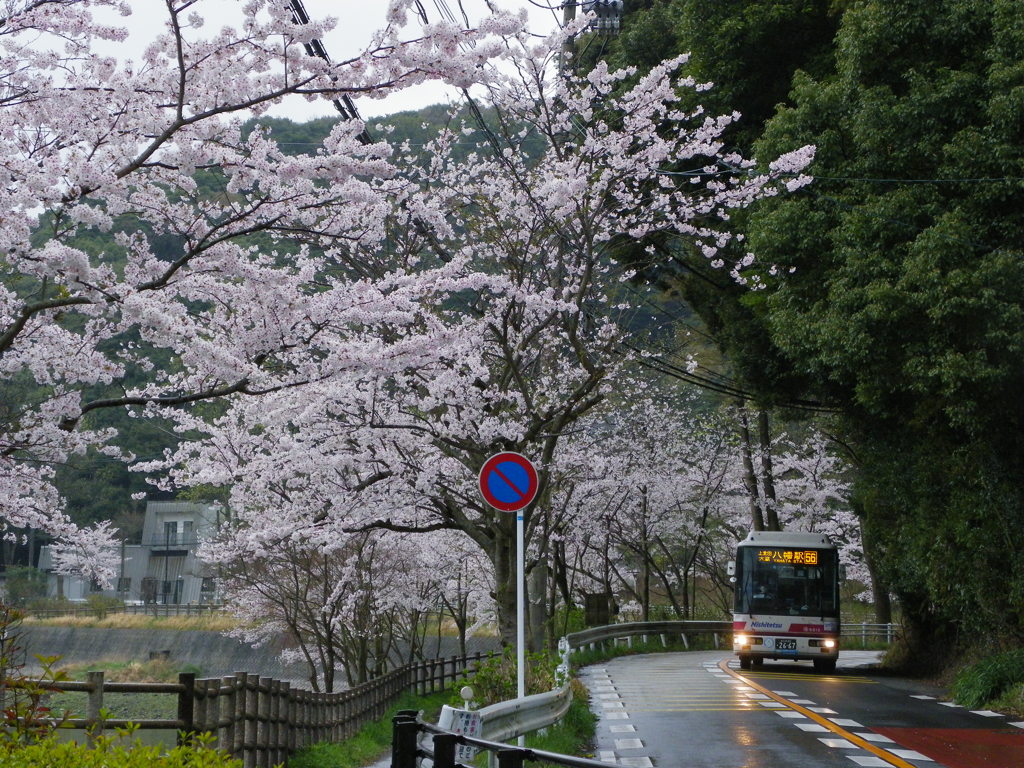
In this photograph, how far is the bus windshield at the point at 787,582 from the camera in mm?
23656

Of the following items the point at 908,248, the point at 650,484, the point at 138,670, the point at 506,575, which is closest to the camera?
the point at 908,248

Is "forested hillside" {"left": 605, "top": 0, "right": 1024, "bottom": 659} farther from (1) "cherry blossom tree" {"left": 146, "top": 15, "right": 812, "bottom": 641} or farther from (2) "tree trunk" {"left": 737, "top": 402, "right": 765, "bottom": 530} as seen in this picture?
(2) "tree trunk" {"left": 737, "top": 402, "right": 765, "bottom": 530}

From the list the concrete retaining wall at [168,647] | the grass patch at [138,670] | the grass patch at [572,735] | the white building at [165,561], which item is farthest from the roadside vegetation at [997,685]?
the white building at [165,561]

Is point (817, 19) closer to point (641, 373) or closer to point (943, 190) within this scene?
point (943, 190)

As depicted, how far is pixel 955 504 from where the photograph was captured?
59.6 ft

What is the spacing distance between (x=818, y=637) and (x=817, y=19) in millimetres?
12728

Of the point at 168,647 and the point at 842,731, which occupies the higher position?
the point at 168,647

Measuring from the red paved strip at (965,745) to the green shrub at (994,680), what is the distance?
129 inches

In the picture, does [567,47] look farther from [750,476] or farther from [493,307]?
[750,476]

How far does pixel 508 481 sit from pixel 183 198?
4140 mm

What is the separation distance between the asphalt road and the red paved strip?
1cm

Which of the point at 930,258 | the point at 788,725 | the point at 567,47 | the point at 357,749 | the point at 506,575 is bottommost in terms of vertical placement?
the point at 357,749

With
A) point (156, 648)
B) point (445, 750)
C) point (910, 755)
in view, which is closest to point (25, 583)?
point (156, 648)

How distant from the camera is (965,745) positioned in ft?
37.3
